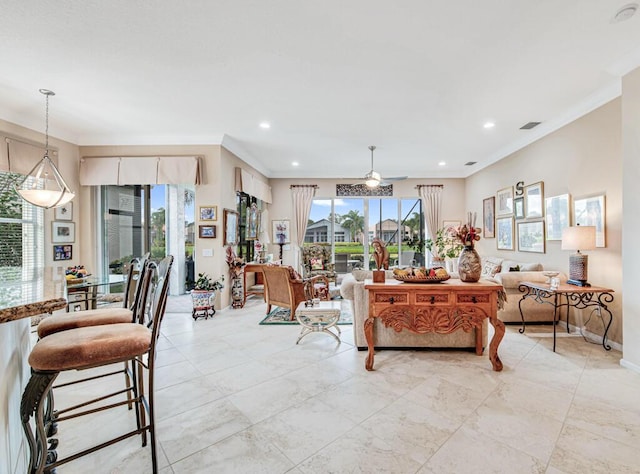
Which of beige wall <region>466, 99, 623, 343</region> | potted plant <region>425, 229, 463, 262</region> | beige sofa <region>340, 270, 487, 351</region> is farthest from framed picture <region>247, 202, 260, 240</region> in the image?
beige wall <region>466, 99, 623, 343</region>

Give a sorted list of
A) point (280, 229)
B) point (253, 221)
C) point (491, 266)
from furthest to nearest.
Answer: point (280, 229)
point (253, 221)
point (491, 266)

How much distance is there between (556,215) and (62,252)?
733 centimetres

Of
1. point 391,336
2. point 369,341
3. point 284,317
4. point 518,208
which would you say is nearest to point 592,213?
point 518,208

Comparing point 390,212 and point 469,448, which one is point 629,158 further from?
point 390,212

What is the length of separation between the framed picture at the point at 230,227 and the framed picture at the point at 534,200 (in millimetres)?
5067

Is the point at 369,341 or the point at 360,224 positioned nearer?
the point at 369,341

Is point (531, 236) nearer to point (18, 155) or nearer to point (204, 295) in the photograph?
point (204, 295)

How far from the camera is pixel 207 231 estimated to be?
480cm

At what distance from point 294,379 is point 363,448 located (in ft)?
3.25

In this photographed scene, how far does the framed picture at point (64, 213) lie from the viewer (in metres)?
4.33

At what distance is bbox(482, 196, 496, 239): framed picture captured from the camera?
6.05 m

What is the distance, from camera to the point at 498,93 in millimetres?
3400

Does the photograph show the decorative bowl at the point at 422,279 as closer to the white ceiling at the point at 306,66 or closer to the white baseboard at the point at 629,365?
the white baseboard at the point at 629,365

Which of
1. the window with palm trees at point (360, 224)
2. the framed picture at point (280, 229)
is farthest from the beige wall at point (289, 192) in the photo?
the window with palm trees at point (360, 224)
